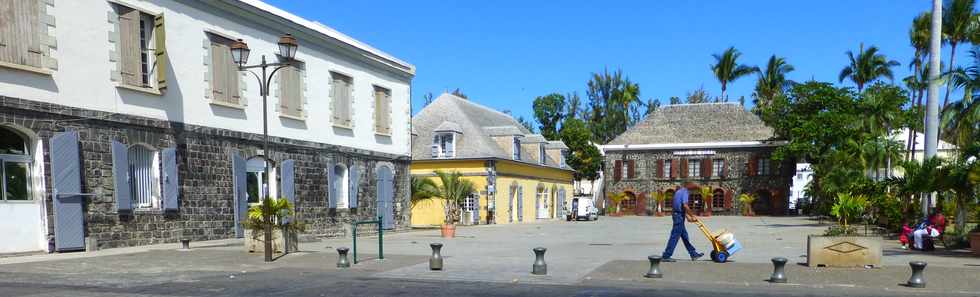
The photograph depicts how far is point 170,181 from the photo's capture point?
1638cm

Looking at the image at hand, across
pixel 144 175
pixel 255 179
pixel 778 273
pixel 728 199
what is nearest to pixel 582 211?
pixel 728 199

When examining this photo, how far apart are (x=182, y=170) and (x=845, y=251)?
14.4 meters

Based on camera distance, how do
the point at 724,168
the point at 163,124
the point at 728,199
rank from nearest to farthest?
1. the point at 163,124
2. the point at 724,168
3. the point at 728,199

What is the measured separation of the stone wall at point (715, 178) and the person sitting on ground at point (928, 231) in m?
36.5

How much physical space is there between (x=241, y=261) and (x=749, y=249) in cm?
1166

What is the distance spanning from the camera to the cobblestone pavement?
9570 millimetres

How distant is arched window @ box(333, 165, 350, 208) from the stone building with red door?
114ft

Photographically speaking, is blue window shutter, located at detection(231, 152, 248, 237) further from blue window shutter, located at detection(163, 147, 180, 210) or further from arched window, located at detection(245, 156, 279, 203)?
blue window shutter, located at detection(163, 147, 180, 210)

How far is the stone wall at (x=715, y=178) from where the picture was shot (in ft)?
168

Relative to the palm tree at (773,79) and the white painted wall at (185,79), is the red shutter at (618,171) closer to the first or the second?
the palm tree at (773,79)

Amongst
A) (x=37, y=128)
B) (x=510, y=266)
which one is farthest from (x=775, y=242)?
(x=37, y=128)

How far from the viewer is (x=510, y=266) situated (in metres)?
12.9

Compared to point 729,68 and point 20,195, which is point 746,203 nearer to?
point 729,68

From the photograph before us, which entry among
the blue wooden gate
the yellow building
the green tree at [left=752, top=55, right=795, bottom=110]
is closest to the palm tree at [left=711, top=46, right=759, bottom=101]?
the green tree at [left=752, top=55, right=795, bottom=110]
